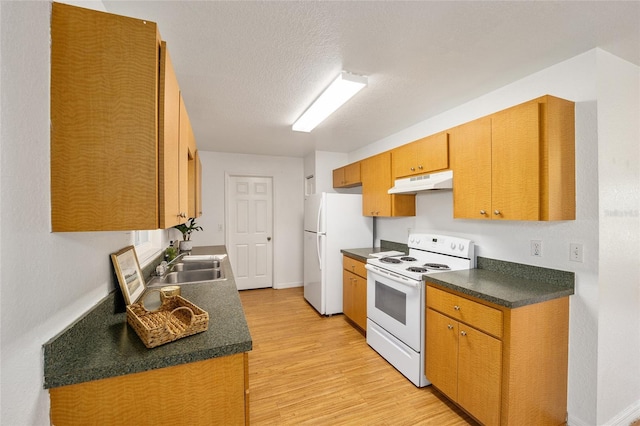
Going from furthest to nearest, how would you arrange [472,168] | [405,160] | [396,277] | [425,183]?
[405,160]
[425,183]
[396,277]
[472,168]

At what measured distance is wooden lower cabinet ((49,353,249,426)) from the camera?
3.04 ft

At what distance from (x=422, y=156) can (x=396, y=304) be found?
4.55 feet

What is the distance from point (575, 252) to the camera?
1771 mm

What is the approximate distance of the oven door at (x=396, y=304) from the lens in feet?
7.28

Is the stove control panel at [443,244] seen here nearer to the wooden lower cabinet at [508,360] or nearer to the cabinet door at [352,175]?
the wooden lower cabinet at [508,360]

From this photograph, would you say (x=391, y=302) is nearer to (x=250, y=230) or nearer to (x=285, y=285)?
(x=285, y=285)

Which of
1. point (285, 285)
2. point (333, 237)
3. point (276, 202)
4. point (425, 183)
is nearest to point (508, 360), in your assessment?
point (425, 183)

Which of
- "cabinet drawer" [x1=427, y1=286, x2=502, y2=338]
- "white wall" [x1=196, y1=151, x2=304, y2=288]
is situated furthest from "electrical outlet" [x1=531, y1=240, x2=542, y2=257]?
Answer: "white wall" [x1=196, y1=151, x2=304, y2=288]

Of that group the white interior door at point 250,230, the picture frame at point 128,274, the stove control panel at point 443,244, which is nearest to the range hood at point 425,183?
the stove control panel at point 443,244

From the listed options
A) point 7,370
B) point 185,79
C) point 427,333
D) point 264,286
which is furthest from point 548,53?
point 264,286

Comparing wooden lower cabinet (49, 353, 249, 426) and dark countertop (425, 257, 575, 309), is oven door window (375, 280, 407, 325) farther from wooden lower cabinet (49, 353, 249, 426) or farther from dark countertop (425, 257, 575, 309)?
wooden lower cabinet (49, 353, 249, 426)

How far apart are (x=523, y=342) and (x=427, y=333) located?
680 mm

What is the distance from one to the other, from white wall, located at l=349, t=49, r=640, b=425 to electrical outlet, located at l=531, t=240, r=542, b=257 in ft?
0.10

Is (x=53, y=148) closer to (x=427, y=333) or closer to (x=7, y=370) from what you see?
(x=7, y=370)
